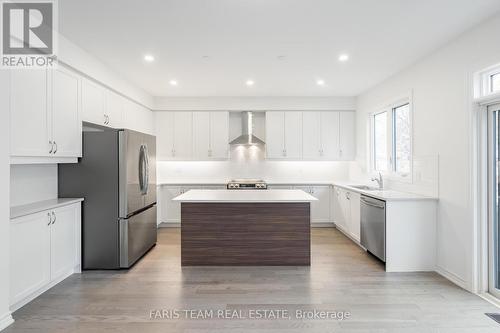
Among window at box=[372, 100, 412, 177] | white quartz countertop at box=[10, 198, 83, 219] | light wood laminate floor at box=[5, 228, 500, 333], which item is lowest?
light wood laminate floor at box=[5, 228, 500, 333]

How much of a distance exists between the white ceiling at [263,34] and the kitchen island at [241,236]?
1.88 m

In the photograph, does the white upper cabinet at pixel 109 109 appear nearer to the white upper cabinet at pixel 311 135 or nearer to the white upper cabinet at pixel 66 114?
the white upper cabinet at pixel 66 114

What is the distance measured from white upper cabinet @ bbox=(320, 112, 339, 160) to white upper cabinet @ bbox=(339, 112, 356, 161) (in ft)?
0.31

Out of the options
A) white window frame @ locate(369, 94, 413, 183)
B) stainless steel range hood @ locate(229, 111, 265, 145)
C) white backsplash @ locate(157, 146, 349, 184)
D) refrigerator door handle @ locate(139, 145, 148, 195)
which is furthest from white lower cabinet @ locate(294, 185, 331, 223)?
refrigerator door handle @ locate(139, 145, 148, 195)

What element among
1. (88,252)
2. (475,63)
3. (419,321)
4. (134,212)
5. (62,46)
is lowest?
(419,321)

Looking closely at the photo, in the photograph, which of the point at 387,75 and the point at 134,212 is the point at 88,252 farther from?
the point at 387,75

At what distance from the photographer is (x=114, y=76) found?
Answer: 4422 mm

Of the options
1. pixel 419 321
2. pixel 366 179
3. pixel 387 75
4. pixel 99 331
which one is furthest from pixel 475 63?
pixel 99 331

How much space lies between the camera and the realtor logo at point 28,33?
2.55m

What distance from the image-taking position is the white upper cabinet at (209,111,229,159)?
20.6 ft

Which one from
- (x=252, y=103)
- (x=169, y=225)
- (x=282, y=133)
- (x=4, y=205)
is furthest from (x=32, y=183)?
(x=282, y=133)

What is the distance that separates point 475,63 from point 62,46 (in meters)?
4.30

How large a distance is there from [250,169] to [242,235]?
294 cm

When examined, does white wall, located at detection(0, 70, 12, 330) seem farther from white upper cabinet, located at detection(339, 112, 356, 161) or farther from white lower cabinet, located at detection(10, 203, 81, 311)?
white upper cabinet, located at detection(339, 112, 356, 161)
